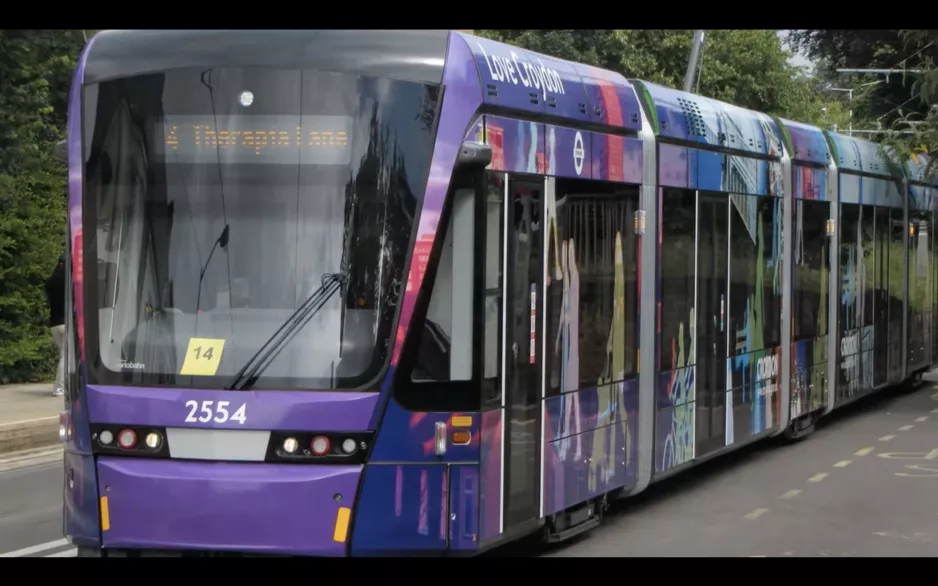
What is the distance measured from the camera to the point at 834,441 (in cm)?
1612

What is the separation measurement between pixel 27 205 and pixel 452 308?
40.6ft

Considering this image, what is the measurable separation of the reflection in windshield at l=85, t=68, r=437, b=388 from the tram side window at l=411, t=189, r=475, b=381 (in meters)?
0.25

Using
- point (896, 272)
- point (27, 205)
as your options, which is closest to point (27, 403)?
point (27, 205)

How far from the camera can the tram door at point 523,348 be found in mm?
8281

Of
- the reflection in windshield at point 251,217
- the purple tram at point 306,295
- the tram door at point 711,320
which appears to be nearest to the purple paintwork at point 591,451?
the purple tram at point 306,295

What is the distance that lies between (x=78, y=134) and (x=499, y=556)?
3.75 meters

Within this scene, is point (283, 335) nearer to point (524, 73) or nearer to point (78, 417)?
point (78, 417)

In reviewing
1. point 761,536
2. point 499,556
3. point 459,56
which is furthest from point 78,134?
point 761,536

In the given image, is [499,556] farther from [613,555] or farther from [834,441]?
[834,441]

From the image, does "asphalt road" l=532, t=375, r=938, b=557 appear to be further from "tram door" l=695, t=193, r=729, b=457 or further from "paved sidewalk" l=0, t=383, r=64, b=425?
"paved sidewalk" l=0, t=383, r=64, b=425

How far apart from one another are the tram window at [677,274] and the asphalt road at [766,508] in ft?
4.00

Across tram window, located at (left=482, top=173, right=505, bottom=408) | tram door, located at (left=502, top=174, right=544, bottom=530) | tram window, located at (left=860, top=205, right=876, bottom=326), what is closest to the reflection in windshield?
tram window, located at (left=482, top=173, right=505, bottom=408)

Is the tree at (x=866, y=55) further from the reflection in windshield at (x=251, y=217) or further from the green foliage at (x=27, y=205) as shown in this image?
the reflection in windshield at (x=251, y=217)

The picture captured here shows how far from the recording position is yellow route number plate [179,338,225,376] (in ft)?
24.5
